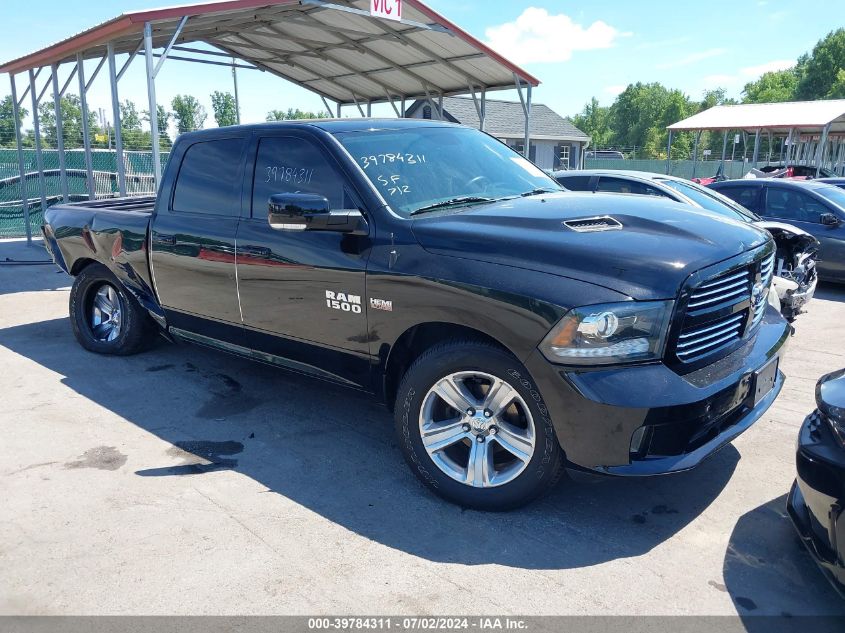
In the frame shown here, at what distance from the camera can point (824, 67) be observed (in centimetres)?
7269

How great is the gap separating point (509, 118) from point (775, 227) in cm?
3361

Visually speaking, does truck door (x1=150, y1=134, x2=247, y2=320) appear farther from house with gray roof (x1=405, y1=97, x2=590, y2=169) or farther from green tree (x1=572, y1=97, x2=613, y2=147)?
green tree (x1=572, y1=97, x2=613, y2=147)

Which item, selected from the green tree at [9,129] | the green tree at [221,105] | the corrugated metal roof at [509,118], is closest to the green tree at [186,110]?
the green tree at [221,105]

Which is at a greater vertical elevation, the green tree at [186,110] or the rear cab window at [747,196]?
the green tree at [186,110]

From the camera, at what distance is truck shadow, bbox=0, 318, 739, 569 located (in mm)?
3102

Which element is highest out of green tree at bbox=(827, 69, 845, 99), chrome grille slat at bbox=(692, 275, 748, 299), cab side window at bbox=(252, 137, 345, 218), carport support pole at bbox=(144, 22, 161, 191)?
green tree at bbox=(827, 69, 845, 99)

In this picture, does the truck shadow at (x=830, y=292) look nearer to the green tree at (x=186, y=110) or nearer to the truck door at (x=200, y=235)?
the truck door at (x=200, y=235)

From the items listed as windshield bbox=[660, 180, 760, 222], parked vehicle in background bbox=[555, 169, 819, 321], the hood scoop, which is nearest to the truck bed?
the hood scoop

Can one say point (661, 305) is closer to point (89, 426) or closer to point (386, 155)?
point (386, 155)

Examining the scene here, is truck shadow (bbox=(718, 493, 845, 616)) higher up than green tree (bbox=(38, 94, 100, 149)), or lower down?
lower down

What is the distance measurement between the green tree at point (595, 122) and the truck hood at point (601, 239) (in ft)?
375

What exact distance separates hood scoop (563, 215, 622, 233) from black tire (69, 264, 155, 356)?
396cm

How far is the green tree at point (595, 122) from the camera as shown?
114 meters

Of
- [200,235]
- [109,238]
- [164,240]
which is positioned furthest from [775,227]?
[109,238]
